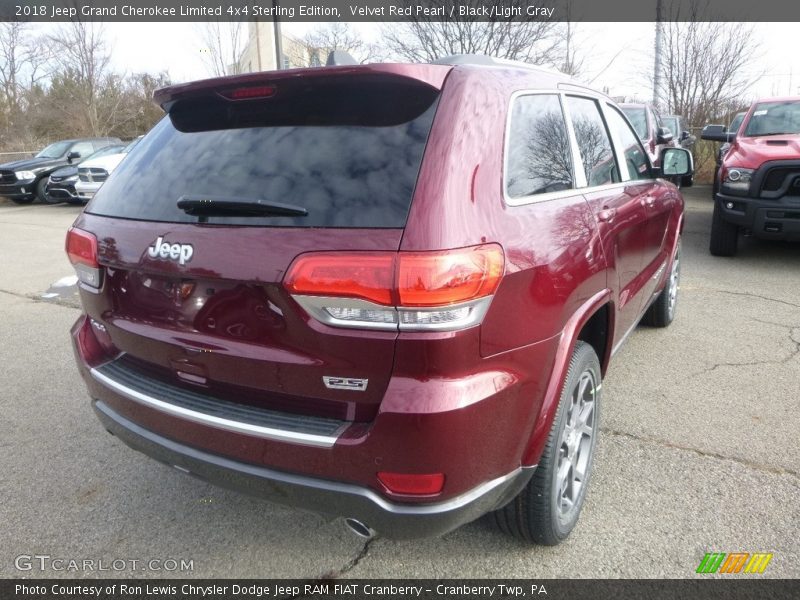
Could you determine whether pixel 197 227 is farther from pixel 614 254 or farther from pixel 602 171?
pixel 602 171

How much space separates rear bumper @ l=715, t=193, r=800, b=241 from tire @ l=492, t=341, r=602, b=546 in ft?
17.0

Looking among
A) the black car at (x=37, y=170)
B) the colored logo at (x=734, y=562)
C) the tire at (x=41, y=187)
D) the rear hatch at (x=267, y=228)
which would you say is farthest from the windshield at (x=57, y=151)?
the colored logo at (x=734, y=562)

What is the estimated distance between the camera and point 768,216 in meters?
6.56

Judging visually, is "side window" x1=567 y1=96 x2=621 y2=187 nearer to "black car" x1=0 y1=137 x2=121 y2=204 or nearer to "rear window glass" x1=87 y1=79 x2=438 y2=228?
"rear window glass" x1=87 y1=79 x2=438 y2=228

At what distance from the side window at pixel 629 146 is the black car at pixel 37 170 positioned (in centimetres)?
1659

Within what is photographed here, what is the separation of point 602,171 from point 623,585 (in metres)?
1.86

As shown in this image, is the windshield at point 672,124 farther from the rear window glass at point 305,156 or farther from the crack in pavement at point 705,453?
the rear window glass at point 305,156

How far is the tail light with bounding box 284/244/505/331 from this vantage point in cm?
163

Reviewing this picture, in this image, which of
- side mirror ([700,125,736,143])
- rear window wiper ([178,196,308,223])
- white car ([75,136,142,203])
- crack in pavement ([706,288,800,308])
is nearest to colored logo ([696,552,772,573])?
rear window wiper ([178,196,308,223])

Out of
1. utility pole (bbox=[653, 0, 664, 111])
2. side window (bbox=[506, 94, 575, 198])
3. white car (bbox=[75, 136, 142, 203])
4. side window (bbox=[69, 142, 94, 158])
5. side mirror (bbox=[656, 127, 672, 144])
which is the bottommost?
white car (bbox=[75, 136, 142, 203])

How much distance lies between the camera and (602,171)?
9.72 ft

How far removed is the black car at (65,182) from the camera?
15.3 metres

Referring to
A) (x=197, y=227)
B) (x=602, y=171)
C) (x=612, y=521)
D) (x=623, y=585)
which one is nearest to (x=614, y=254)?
(x=602, y=171)

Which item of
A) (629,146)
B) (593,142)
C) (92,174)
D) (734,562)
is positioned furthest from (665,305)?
(92,174)
